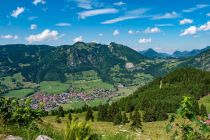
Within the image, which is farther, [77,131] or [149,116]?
[149,116]

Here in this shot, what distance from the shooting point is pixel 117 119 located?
435ft

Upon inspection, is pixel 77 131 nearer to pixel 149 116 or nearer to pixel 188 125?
pixel 188 125

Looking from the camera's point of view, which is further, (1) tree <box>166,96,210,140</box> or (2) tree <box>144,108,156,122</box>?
(2) tree <box>144,108,156,122</box>

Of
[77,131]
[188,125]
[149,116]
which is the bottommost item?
[149,116]

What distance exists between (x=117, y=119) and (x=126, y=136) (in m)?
123

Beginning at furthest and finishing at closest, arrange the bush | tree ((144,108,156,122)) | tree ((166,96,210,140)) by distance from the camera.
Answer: tree ((144,108,156,122)), tree ((166,96,210,140)), the bush

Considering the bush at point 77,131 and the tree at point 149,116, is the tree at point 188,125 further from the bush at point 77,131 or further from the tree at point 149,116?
the tree at point 149,116

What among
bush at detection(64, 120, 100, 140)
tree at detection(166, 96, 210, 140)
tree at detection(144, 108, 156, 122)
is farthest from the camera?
tree at detection(144, 108, 156, 122)

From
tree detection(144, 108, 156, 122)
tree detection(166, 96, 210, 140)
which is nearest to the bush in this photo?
tree detection(166, 96, 210, 140)

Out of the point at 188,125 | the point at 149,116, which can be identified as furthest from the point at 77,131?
the point at 149,116

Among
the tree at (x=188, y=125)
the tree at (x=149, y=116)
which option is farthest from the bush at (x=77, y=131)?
the tree at (x=149, y=116)

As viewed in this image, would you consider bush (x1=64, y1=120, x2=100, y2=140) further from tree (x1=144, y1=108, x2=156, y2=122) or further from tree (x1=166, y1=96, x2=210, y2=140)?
tree (x1=144, y1=108, x2=156, y2=122)

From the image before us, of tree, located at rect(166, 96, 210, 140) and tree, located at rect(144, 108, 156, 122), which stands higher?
tree, located at rect(166, 96, 210, 140)

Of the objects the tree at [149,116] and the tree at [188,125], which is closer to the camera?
the tree at [188,125]
